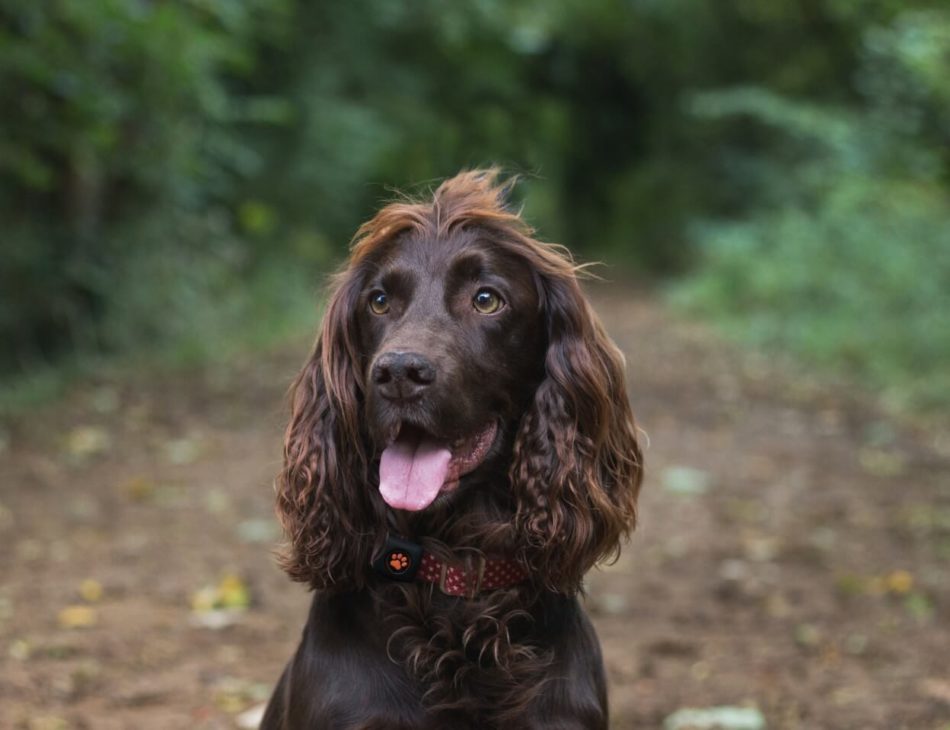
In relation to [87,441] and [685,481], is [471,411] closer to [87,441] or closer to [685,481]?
[685,481]

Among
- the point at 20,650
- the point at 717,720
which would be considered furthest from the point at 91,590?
the point at 717,720

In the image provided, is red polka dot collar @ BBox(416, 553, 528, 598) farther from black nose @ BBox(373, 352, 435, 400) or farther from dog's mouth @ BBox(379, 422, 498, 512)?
black nose @ BBox(373, 352, 435, 400)

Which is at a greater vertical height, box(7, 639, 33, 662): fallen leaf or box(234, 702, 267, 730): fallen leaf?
box(7, 639, 33, 662): fallen leaf

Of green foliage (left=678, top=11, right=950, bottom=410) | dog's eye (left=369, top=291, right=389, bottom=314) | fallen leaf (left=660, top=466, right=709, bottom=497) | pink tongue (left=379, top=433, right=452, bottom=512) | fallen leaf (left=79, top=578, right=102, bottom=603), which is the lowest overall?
pink tongue (left=379, top=433, right=452, bottom=512)

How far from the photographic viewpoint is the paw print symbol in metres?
2.87

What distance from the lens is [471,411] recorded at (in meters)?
2.81

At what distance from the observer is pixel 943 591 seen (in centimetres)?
593

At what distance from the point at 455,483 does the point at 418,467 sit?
0.40 feet

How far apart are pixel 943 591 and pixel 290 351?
868 centimetres

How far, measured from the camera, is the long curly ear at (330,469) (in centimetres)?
292

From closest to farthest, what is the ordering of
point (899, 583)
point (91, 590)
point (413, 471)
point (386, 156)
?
point (413, 471) < point (91, 590) < point (899, 583) < point (386, 156)

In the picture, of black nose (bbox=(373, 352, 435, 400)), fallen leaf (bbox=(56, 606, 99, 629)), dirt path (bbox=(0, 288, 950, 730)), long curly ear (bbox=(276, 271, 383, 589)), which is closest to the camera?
black nose (bbox=(373, 352, 435, 400))

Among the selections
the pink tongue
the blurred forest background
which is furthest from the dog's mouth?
the blurred forest background

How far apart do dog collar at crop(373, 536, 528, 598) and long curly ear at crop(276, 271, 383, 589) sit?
0.06 m
